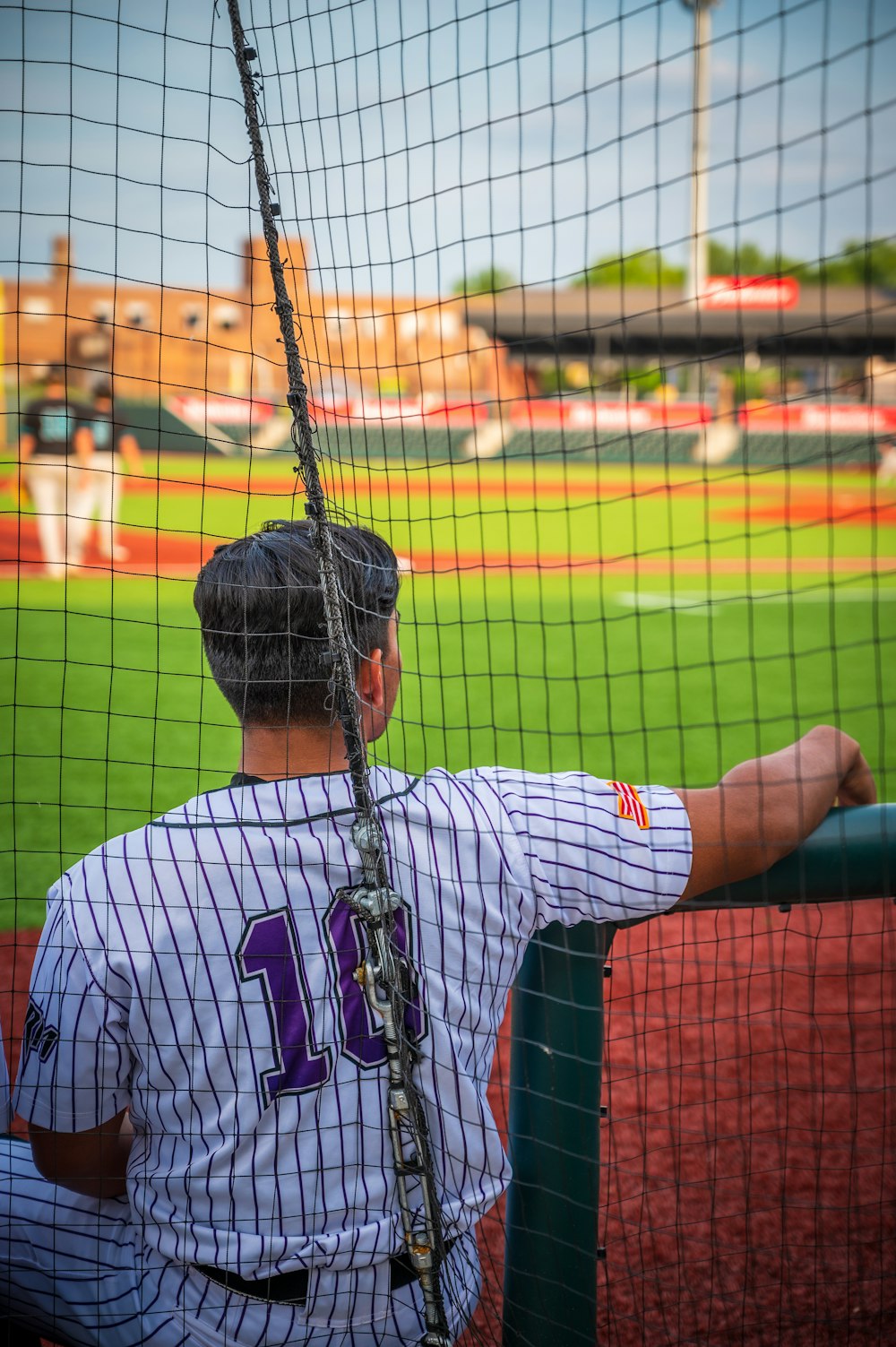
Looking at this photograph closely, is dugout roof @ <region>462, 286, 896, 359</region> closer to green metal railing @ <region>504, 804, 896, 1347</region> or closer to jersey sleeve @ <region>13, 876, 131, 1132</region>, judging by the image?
green metal railing @ <region>504, 804, 896, 1347</region>

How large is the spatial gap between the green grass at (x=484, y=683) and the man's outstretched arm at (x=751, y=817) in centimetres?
37

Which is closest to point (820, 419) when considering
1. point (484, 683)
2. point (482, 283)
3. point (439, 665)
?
point (482, 283)

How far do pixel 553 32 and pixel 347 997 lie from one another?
4.58 feet

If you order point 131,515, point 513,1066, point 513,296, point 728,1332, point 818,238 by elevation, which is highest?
point 513,296

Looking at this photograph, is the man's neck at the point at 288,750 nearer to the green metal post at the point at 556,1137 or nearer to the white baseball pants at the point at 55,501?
the green metal post at the point at 556,1137

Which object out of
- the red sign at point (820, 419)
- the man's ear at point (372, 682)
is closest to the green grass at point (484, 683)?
the man's ear at point (372, 682)

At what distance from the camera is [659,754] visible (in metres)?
5.89

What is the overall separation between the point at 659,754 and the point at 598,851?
4.64m

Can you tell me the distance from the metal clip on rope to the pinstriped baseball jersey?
2cm

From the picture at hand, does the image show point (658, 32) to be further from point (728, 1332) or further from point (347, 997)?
point (728, 1332)

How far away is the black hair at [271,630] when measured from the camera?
1.40m

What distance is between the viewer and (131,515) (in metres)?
16.2

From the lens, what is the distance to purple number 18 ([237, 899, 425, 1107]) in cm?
127

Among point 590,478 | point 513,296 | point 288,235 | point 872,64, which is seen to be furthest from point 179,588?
point 513,296
